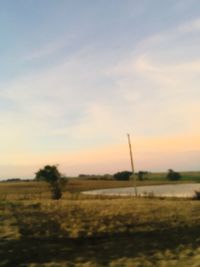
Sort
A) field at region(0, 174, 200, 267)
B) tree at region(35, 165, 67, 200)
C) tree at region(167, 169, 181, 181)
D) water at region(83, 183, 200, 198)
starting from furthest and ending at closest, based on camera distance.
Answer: tree at region(167, 169, 181, 181) < tree at region(35, 165, 67, 200) < water at region(83, 183, 200, 198) < field at region(0, 174, 200, 267)

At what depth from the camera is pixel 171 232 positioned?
62.4 feet

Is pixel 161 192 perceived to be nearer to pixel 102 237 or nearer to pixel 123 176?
pixel 102 237

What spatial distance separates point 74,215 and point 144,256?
1011cm

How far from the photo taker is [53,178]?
160 ft

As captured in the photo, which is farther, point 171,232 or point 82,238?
point 171,232

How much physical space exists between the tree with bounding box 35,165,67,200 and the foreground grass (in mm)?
21496

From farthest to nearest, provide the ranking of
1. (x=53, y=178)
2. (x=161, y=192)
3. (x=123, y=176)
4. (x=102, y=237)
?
(x=123, y=176) → (x=161, y=192) → (x=53, y=178) → (x=102, y=237)

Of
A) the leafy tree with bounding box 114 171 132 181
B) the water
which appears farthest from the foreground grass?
the leafy tree with bounding box 114 171 132 181

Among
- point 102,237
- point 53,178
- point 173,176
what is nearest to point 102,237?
point 102,237

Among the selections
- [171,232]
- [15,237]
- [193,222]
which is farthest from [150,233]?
[15,237]

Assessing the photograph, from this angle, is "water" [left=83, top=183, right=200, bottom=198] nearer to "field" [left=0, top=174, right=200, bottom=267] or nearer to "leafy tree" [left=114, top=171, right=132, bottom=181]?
"field" [left=0, top=174, right=200, bottom=267]

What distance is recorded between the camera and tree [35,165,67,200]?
47.4m

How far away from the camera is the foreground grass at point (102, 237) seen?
13.7 meters

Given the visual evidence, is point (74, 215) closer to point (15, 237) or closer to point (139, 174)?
point (15, 237)
